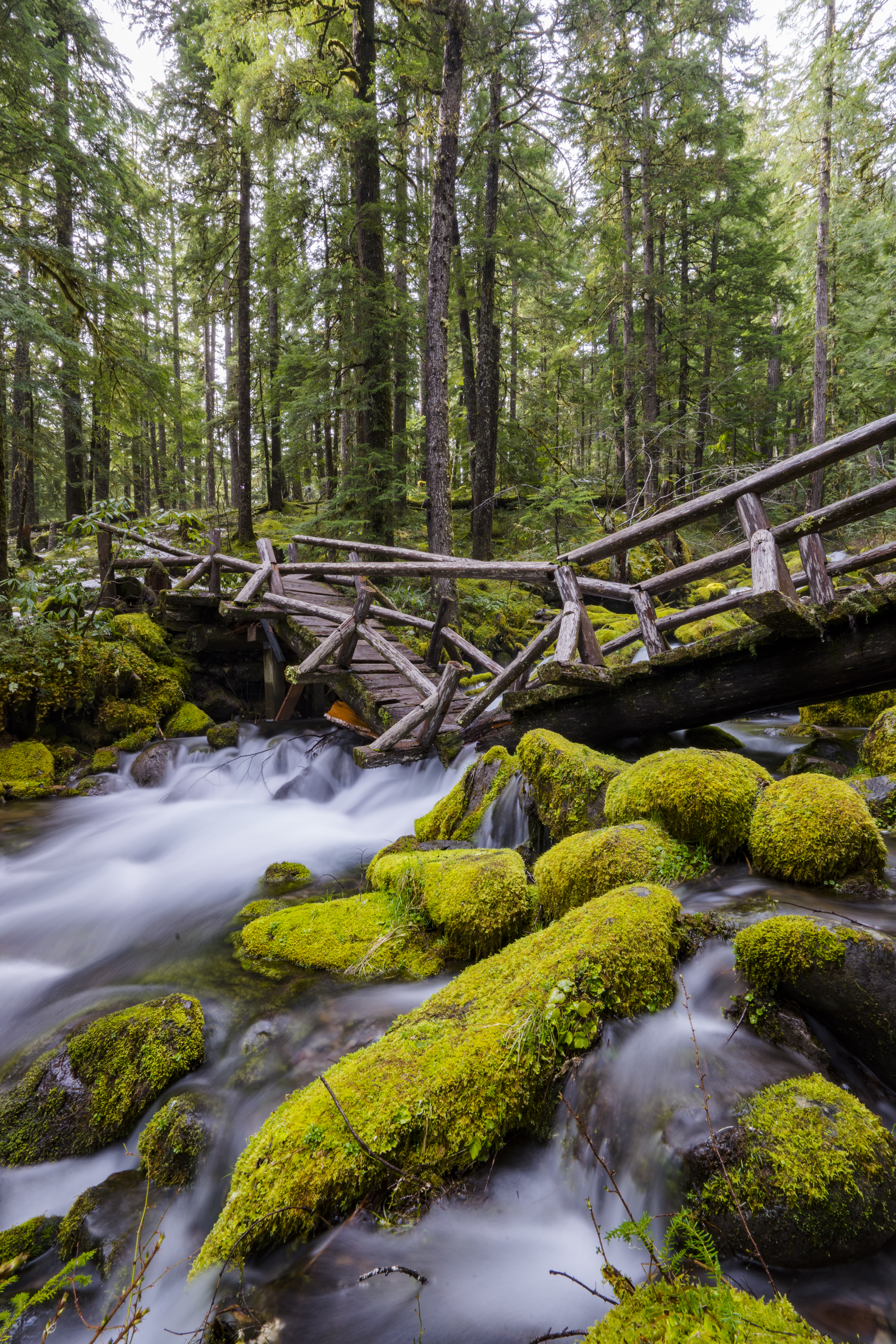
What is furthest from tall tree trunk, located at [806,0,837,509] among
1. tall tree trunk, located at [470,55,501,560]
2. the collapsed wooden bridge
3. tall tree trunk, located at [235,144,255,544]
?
tall tree trunk, located at [235,144,255,544]

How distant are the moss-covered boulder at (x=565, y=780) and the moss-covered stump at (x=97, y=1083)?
2.55 metres

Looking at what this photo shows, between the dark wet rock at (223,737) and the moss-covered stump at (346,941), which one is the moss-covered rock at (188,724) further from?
the moss-covered stump at (346,941)

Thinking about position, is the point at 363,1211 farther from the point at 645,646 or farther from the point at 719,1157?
the point at 645,646

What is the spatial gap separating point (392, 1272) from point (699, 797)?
2513 millimetres

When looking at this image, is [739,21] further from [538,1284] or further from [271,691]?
[538,1284]

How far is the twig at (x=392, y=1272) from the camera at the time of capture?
189 centimetres

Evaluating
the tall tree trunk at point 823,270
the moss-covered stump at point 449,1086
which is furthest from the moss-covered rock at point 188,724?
the tall tree trunk at point 823,270

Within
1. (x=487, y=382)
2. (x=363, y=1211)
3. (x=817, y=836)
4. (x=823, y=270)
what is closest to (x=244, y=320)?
(x=487, y=382)

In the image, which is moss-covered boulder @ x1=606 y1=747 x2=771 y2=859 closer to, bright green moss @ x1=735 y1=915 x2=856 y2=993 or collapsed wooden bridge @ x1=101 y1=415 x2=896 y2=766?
bright green moss @ x1=735 y1=915 x2=856 y2=993

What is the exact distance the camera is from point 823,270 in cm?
1773

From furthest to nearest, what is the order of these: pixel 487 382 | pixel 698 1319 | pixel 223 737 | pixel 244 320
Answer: pixel 244 320, pixel 487 382, pixel 223 737, pixel 698 1319

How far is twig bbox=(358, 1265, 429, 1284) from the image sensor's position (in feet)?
6.19

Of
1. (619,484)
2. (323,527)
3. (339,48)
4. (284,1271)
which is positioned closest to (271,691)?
(323,527)

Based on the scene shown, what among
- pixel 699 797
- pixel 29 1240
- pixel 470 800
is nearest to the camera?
pixel 29 1240
